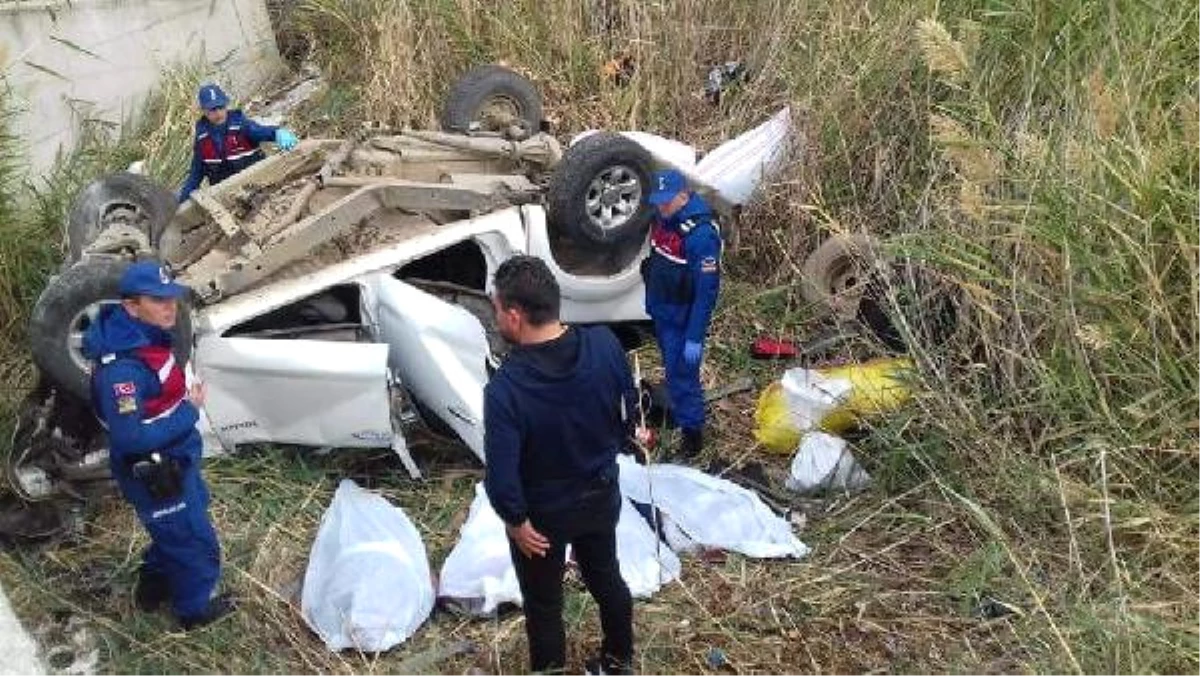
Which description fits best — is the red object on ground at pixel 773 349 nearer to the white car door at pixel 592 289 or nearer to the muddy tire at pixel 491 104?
the white car door at pixel 592 289

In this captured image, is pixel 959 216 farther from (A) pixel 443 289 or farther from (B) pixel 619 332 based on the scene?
(A) pixel 443 289

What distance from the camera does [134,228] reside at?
532cm

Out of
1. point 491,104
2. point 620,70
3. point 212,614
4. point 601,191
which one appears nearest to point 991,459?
point 601,191

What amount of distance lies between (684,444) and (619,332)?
1.00m

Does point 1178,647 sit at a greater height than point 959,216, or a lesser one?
lesser

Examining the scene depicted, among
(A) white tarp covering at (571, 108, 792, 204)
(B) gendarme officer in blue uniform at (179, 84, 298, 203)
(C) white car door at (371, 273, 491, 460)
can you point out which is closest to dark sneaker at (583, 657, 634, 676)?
(C) white car door at (371, 273, 491, 460)

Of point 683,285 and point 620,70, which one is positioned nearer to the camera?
point 683,285

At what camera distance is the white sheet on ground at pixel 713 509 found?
463 cm

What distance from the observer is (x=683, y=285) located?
5.49 metres

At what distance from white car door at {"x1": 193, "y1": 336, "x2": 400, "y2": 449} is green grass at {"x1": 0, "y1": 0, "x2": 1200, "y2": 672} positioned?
0.88ft

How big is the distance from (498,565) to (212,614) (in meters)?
1.05

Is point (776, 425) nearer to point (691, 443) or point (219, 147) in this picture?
point (691, 443)

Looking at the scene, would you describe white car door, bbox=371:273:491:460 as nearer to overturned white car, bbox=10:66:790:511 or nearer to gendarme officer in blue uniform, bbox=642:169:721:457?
overturned white car, bbox=10:66:790:511

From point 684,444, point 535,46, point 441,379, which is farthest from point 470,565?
point 535,46
